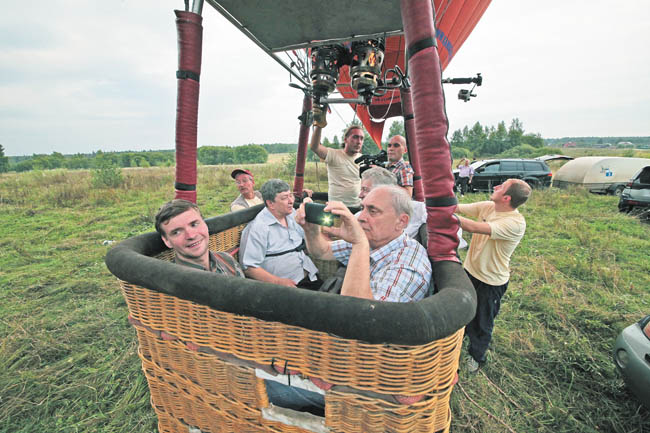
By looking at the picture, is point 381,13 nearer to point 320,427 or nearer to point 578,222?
point 320,427

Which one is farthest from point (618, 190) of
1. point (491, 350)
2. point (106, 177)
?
point (106, 177)

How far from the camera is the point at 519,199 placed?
1969mm

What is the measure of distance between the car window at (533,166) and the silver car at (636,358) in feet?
39.4

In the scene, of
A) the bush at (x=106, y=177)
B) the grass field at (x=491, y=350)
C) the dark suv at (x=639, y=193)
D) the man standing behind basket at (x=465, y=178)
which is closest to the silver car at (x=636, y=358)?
the grass field at (x=491, y=350)

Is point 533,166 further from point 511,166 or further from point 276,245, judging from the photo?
point 276,245

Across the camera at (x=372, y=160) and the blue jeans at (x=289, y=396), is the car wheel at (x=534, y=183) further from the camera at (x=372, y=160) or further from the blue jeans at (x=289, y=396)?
the blue jeans at (x=289, y=396)

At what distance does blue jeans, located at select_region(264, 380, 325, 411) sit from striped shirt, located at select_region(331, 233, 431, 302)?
40 cm

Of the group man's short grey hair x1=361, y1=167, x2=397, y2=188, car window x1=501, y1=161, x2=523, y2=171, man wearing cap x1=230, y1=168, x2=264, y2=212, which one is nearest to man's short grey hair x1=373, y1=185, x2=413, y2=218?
man's short grey hair x1=361, y1=167, x2=397, y2=188

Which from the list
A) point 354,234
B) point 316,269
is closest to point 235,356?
point 354,234

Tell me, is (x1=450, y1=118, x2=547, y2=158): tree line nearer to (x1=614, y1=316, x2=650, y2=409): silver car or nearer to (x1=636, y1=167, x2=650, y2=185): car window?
(x1=636, y1=167, x2=650, y2=185): car window

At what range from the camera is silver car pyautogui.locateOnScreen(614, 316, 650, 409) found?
1476 mm

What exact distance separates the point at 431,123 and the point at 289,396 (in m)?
1.03

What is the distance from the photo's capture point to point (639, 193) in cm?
682

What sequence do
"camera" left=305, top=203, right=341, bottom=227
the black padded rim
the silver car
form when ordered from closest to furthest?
the black padded rim → "camera" left=305, top=203, right=341, bottom=227 → the silver car
